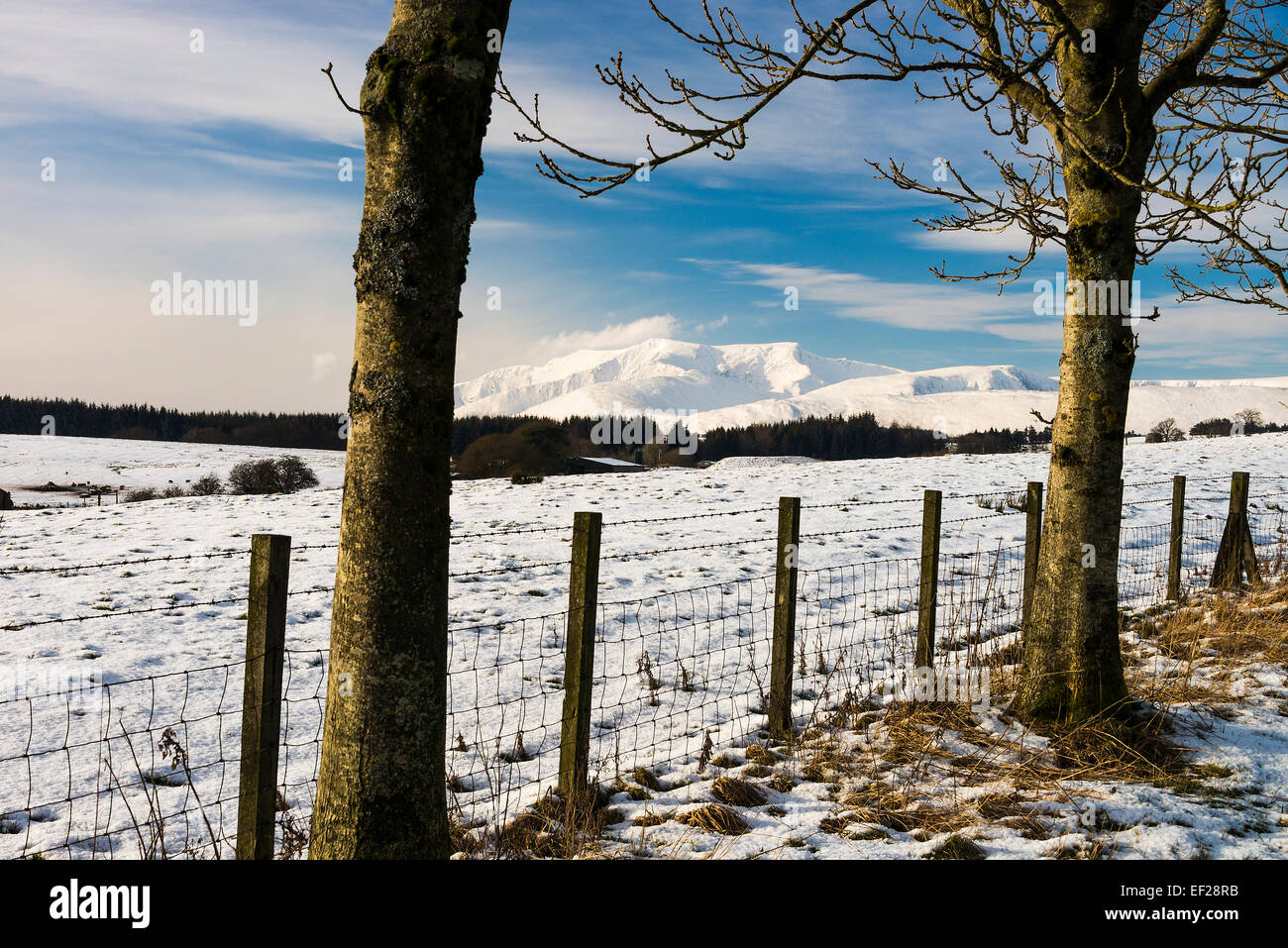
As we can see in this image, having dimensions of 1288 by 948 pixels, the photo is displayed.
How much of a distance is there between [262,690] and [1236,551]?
36.6 feet

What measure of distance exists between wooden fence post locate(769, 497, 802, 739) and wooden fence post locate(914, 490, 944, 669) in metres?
1.47

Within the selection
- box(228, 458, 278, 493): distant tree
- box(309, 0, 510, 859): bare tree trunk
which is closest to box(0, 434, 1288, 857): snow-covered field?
box(309, 0, 510, 859): bare tree trunk

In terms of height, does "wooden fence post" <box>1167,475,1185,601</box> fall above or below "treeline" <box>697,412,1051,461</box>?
below

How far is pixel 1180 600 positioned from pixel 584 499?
13896 mm

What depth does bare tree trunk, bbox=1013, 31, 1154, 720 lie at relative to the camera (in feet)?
16.5

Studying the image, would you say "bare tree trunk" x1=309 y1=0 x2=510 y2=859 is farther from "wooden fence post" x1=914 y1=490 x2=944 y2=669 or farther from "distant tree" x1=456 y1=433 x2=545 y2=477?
"distant tree" x1=456 y1=433 x2=545 y2=477

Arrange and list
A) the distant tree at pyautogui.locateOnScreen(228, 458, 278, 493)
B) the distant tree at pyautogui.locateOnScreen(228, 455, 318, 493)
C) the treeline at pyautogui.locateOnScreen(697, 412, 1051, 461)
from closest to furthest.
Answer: the distant tree at pyautogui.locateOnScreen(228, 458, 278, 493), the distant tree at pyautogui.locateOnScreen(228, 455, 318, 493), the treeline at pyautogui.locateOnScreen(697, 412, 1051, 461)

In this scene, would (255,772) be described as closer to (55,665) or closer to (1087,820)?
(1087,820)

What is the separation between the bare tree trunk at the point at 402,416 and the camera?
8.75 ft

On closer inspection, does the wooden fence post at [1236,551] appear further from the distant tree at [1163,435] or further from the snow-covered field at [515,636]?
the distant tree at [1163,435]

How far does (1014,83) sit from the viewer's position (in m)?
5.43

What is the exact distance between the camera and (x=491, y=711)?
21.7 ft

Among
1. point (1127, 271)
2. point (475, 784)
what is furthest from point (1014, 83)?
point (475, 784)

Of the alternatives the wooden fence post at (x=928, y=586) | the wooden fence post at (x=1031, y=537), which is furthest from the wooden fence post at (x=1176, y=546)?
the wooden fence post at (x=928, y=586)
